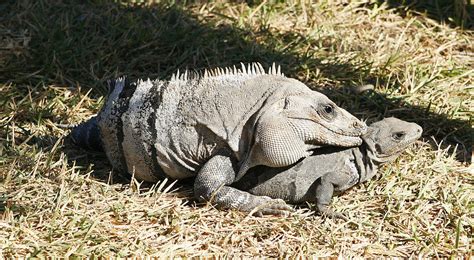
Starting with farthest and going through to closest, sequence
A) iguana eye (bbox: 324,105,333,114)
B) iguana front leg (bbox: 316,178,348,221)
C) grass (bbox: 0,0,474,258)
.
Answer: iguana eye (bbox: 324,105,333,114), iguana front leg (bbox: 316,178,348,221), grass (bbox: 0,0,474,258)

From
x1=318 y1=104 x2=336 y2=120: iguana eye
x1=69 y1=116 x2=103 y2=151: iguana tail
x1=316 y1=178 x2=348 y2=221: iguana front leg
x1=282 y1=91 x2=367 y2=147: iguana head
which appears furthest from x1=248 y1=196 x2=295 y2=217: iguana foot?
x1=69 y1=116 x2=103 y2=151: iguana tail

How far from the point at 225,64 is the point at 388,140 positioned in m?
2.04

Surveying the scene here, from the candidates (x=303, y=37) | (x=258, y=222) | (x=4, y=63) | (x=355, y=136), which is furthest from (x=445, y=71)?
(x=4, y=63)

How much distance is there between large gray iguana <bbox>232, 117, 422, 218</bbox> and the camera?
5.22 meters

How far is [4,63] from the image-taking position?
7129 millimetres

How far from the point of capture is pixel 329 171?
207 inches

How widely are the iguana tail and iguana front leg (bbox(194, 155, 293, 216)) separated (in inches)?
37.5

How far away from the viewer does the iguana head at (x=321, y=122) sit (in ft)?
17.0

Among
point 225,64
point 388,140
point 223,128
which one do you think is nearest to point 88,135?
point 223,128

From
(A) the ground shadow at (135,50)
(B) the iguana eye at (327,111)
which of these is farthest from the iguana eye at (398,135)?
(A) the ground shadow at (135,50)

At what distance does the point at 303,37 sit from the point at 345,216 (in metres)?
2.64

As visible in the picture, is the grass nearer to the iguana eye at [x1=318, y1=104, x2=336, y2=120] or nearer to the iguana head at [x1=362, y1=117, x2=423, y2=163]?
the iguana head at [x1=362, y1=117, x2=423, y2=163]

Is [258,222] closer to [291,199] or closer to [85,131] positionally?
[291,199]

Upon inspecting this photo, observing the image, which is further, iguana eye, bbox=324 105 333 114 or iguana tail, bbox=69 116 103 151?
iguana tail, bbox=69 116 103 151
